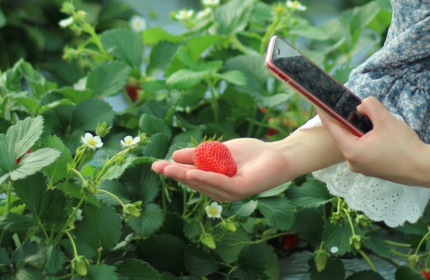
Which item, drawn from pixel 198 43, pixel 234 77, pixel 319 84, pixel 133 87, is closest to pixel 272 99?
pixel 234 77

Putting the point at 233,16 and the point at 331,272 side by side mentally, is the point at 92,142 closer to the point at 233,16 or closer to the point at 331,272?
the point at 331,272

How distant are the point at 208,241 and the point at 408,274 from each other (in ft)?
1.11

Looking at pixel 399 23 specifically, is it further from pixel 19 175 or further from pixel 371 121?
pixel 19 175

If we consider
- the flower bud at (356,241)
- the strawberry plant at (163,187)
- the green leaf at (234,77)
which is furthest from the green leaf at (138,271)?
the green leaf at (234,77)

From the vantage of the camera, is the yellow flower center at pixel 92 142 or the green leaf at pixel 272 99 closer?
the yellow flower center at pixel 92 142

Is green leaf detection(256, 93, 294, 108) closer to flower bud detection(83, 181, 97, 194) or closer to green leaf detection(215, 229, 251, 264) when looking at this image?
green leaf detection(215, 229, 251, 264)

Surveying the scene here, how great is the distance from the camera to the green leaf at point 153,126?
131 centimetres

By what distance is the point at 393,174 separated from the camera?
0.83 meters

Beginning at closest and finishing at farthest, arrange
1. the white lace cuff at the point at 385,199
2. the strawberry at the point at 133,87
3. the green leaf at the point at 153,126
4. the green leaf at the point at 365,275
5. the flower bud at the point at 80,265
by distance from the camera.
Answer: the flower bud at the point at 80,265 → the white lace cuff at the point at 385,199 → the green leaf at the point at 365,275 → the green leaf at the point at 153,126 → the strawberry at the point at 133,87

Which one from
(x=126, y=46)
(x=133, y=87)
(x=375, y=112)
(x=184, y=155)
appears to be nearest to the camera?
(x=375, y=112)

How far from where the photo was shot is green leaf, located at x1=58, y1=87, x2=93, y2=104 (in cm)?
137

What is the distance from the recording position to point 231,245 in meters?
1.16

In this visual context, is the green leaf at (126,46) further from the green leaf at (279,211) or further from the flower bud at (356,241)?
the flower bud at (356,241)

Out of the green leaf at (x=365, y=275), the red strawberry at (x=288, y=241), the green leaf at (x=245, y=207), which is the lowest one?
the red strawberry at (x=288, y=241)
